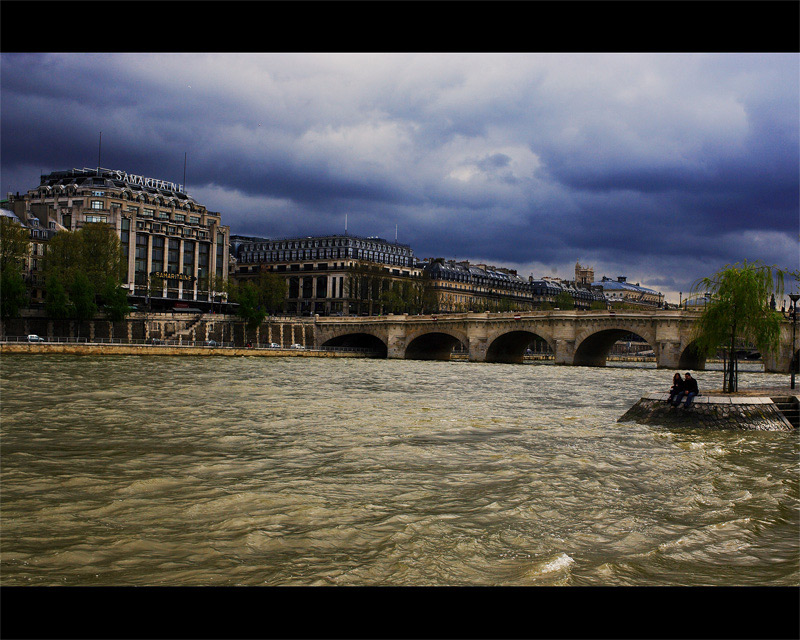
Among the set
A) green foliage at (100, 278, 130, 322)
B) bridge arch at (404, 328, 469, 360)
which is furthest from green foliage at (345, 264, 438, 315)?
green foliage at (100, 278, 130, 322)

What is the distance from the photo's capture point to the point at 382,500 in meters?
12.4

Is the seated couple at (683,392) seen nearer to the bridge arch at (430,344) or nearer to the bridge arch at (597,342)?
the bridge arch at (597,342)

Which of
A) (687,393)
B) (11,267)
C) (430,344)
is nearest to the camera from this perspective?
(687,393)

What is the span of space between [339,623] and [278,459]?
14.1 metres

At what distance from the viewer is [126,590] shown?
2371 millimetres

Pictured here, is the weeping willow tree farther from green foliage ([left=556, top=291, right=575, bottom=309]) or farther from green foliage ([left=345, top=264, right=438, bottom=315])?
green foliage ([left=556, top=291, right=575, bottom=309])

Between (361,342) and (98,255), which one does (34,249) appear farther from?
(361,342)

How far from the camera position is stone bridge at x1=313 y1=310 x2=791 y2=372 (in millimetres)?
71875

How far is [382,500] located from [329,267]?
5307 inches

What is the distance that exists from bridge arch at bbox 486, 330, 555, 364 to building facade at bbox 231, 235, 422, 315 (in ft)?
148

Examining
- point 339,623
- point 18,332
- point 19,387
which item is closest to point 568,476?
point 339,623

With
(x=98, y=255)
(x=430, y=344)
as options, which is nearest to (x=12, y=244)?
(x=98, y=255)

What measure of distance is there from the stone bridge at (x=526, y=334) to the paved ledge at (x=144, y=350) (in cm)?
723

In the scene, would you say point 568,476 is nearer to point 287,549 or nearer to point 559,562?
point 559,562
